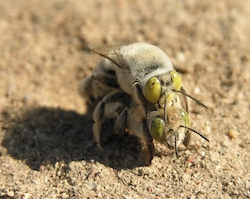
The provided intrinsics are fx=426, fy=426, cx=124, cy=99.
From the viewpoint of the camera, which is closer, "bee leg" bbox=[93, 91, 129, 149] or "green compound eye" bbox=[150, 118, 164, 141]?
"green compound eye" bbox=[150, 118, 164, 141]

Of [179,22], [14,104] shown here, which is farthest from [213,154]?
[179,22]

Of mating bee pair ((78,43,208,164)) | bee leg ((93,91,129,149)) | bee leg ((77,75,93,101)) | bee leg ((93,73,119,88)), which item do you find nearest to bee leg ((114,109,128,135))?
mating bee pair ((78,43,208,164))

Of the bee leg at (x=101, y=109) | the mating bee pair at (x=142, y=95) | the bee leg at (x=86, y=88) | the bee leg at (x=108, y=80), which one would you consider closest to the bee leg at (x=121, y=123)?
the mating bee pair at (x=142, y=95)

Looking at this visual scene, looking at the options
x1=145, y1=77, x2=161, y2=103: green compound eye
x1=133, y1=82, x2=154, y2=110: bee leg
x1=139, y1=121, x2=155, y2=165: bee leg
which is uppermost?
x1=145, y1=77, x2=161, y2=103: green compound eye

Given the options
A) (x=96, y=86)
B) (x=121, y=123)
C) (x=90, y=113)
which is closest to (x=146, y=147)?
(x=121, y=123)

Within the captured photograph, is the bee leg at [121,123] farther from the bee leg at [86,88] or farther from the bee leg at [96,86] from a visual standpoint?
the bee leg at [86,88]

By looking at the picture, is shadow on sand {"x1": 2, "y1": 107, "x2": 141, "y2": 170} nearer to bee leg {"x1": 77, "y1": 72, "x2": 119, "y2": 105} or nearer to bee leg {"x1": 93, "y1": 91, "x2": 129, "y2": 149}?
bee leg {"x1": 93, "y1": 91, "x2": 129, "y2": 149}

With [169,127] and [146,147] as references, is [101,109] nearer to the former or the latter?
[146,147]

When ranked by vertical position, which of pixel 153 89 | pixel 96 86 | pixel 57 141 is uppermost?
pixel 153 89
